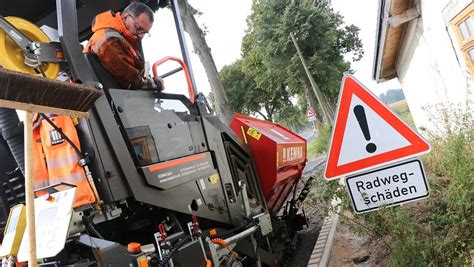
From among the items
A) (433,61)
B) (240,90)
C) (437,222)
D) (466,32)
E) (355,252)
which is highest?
(240,90)

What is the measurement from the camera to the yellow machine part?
2363 millimetres

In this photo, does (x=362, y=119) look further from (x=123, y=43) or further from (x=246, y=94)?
(x=246, y=94)

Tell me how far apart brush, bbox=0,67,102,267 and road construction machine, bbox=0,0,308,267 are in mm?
362

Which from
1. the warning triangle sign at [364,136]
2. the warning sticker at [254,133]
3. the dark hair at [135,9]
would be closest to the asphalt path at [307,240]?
the warning sticker at [254,133]

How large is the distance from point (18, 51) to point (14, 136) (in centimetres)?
82

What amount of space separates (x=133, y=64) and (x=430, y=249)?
2729 millimetres

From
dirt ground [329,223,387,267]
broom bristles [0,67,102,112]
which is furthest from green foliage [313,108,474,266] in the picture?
broom bristles [0,67,102,112]

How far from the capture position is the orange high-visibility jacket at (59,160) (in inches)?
103

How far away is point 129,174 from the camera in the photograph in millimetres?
2863

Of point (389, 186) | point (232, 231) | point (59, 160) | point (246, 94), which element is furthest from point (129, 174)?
point (246, 94)

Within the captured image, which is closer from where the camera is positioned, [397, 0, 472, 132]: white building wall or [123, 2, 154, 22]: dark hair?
[123, 2, 154, 22]: dark hair

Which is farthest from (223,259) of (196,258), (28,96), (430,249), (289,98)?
(289,98)

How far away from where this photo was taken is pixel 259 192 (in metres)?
4.93

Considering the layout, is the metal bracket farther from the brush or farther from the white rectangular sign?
the white rectangular sign
